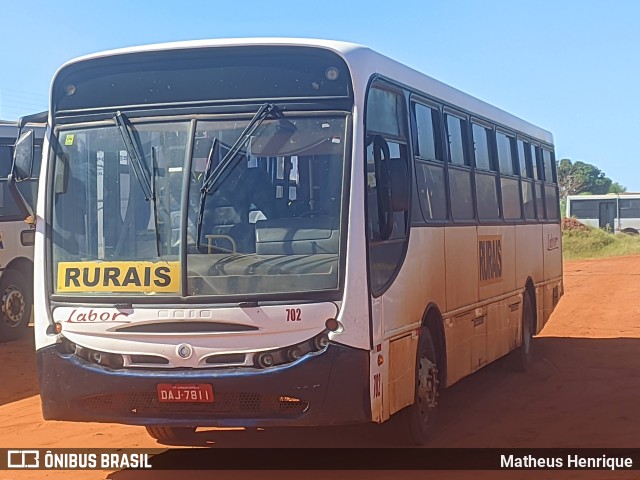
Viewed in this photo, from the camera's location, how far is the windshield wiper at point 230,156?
7820mm

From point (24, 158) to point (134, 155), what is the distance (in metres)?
0.90

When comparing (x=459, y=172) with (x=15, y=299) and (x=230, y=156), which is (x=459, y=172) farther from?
(x=15, y=299)

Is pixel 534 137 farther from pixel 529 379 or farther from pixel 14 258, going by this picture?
pixel 14 258

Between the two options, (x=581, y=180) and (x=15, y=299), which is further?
(x=581, y=180)

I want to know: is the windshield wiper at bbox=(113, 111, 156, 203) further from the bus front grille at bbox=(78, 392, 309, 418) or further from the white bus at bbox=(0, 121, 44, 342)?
the white bus at bbox=(0, 121, 44, 342)

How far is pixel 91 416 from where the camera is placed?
8055 mm

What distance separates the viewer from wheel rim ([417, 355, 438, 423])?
9398 mm

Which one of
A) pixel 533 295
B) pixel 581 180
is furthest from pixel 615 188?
pixel 533 295

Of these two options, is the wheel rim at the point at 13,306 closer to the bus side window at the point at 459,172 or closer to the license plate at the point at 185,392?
the bus side window at the point at 459,172

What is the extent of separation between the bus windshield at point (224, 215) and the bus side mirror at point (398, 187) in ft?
1.80

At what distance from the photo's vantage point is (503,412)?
36.6ft

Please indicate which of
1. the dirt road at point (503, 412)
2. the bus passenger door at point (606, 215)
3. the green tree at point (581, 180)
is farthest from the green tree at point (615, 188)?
the dirt road at point (503, 412)

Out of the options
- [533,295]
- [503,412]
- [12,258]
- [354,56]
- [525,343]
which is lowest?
[503,412]

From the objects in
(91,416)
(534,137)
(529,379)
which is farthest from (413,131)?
(534,137)
